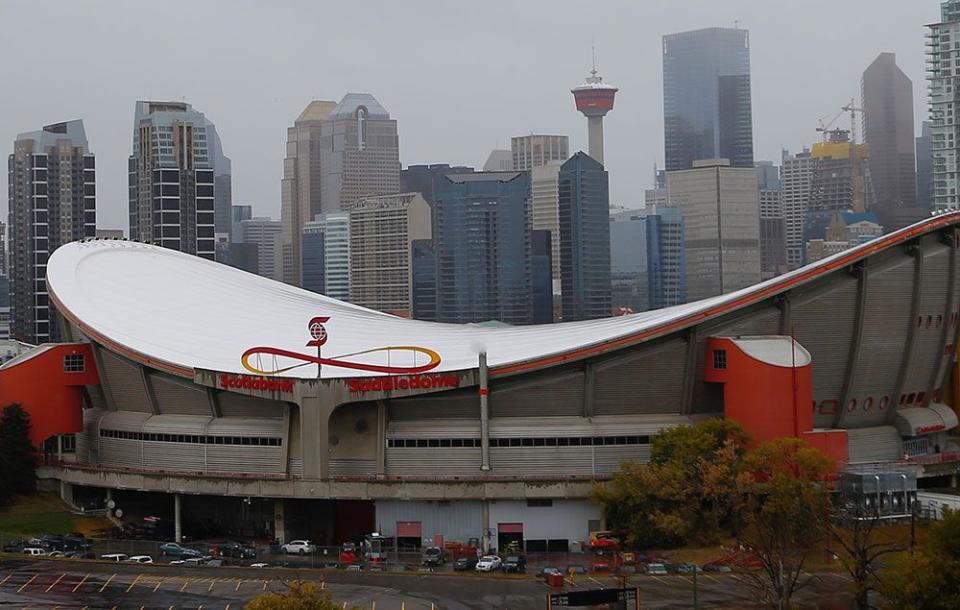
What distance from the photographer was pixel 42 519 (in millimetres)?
78875

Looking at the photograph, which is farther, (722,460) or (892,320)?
(892,320)

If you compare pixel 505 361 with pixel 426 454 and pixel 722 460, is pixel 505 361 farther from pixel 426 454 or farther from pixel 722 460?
pixel 722 460

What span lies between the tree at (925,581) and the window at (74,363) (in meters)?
50.8

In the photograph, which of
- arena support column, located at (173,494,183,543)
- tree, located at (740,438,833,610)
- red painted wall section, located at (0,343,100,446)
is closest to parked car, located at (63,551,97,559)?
arena support column, located at (173,494,183,543)

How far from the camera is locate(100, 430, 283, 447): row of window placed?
7835 centimetres

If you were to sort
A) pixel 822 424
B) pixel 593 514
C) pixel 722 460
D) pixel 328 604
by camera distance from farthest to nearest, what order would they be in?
pixel 822 424 → pixel 593 514 → pixel 722 460 → pixel 328 604

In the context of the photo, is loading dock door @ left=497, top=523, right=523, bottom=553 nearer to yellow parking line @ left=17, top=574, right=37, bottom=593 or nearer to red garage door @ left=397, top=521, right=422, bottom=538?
red garage door @ left=397, top=521, right=422, bottom=538

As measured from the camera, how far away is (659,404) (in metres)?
76.4

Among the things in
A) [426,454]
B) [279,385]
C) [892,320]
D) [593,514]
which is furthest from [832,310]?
[279,385]

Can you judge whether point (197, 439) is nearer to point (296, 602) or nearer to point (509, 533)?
point (509, 533)

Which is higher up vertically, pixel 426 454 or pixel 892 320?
pixel 892 320

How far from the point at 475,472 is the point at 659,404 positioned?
10006 millimetres

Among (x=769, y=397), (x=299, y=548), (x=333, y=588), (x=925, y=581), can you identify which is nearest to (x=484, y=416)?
(x=299, y=548)

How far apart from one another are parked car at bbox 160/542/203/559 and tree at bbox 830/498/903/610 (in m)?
28.8
